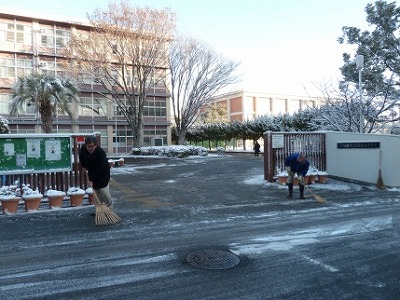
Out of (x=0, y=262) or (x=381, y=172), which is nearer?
(x=0, y=262)

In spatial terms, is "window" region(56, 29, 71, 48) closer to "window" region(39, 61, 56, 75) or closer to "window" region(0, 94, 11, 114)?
"window" region(39, 61, 56, 75)

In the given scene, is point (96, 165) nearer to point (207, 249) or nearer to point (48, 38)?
point (207, 249)

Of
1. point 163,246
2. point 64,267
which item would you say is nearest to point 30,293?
point 64,267

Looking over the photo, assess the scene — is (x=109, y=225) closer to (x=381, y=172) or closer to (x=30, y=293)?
(x=30, y=293)

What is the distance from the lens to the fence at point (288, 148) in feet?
41.7

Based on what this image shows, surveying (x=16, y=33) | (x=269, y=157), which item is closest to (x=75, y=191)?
(x=269, y=157)

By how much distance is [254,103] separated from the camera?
84.8 metres

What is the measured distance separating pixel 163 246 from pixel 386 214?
5.18 metres

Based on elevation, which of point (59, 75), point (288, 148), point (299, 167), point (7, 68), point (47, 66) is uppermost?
point (47, 66)

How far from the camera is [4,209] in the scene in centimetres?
780

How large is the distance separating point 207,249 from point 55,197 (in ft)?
15.0

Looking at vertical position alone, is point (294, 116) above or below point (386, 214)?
above

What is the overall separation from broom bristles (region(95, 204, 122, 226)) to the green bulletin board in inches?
99.3

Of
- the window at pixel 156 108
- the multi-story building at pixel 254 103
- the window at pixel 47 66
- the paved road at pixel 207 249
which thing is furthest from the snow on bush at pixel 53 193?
the multi-story building at pixel 254 103
